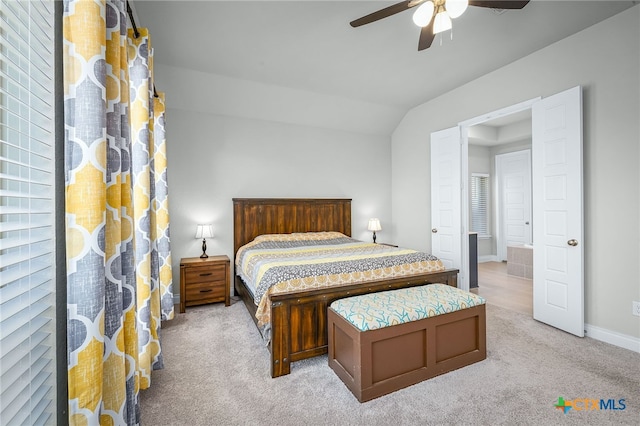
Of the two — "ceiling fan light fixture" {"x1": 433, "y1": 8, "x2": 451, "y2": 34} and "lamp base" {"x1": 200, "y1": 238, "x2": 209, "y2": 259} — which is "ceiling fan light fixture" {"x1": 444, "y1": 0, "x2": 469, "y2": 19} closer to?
"ceiling fan light fixture" {"x1": 433, "y1": 8, "x2": 451, "y2": 34}

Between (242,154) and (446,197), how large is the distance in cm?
322

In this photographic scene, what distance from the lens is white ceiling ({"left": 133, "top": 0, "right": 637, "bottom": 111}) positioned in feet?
8.34

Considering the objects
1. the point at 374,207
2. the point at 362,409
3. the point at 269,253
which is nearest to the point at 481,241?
the point at 374,207

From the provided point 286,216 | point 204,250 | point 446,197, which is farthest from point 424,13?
point 204,250

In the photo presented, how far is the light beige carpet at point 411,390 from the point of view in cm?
175

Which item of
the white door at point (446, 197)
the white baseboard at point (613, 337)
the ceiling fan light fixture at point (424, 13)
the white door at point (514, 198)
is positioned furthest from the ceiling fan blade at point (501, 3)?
the white door at point (514, 198)

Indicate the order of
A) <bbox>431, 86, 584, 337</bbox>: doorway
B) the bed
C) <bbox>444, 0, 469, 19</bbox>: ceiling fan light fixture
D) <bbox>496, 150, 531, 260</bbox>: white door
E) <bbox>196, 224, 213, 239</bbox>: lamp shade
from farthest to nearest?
1. <bbox>496, 150, 531, 260</bbox>: white door
2. <bbox>196, 224, 213, 239</bbox>: lamp shade
3. <bbox>431, 86, 584, 337</bbox>: doorway
4. the bed
5. <bbox>444, 0, 469, 19</bbox>: ceiling fan light fixture

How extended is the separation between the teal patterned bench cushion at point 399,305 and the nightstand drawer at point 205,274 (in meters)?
2.07

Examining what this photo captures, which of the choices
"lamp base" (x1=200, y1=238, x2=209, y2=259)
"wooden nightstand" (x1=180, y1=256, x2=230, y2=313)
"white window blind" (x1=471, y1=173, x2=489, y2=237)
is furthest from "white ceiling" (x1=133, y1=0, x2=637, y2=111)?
"white window blind" (x1=471, y1=173, x2=489, y2=237)

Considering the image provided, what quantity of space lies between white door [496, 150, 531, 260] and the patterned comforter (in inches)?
186

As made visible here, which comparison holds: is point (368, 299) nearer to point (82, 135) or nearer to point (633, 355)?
point (82, 135)

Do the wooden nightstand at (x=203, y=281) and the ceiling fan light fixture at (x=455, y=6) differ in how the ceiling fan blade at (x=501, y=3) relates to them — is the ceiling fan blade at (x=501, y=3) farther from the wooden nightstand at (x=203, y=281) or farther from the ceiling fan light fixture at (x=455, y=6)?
the wooden nightstand at (x=203, y=281)

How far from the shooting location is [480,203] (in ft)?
22.8

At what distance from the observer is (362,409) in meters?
1.82
